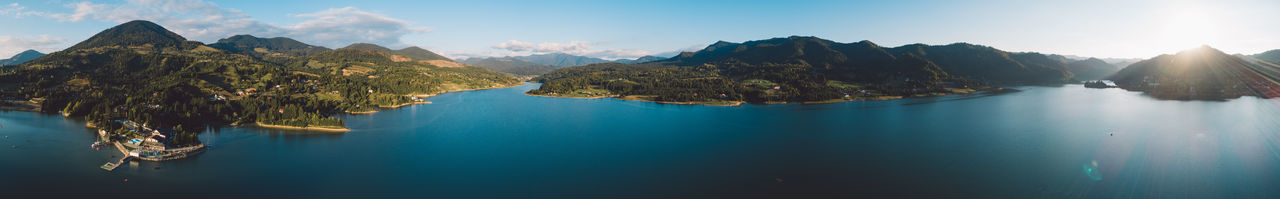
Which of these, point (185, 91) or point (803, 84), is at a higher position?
point (803, 84)

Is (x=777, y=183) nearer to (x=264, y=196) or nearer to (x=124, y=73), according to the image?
(x=264, y=196)

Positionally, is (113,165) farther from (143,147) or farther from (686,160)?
(686,160)

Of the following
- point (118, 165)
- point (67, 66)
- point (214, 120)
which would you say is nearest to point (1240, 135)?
point (118, 165)

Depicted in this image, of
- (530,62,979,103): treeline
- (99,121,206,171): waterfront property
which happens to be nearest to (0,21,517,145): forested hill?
(99,121,206,171): waterfront property

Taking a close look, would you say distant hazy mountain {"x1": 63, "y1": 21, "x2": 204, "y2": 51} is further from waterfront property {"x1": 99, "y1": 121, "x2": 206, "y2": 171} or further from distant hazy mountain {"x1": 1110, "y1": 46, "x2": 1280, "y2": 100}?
distant hazy mountain {"x1": 1110, "y1": 46, "x2": 1280, "y2": 100}

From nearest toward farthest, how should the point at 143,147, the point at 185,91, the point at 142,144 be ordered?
1. the point at 143,147
2. the point at 142,144
3. the point at 185,91

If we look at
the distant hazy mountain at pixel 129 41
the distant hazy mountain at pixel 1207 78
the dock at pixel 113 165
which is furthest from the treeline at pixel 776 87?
the distant hazy mountain at pixel 129 41

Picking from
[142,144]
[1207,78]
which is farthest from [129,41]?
[1207,78]
